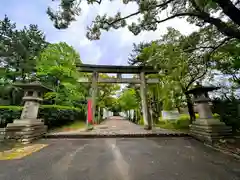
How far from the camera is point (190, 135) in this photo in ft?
21.4

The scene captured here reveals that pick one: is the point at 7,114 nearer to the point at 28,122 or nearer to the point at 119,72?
the point at 28,122

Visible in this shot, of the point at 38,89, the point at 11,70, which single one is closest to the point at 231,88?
the point at 38,89

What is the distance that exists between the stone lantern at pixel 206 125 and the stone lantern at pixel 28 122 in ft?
25.2

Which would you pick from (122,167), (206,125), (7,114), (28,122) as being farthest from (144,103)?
(7,114)

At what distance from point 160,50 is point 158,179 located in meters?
5.56

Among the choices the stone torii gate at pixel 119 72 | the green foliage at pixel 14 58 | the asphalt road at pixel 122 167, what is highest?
the green foliage at pixel 14 58

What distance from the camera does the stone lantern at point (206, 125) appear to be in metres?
5.28

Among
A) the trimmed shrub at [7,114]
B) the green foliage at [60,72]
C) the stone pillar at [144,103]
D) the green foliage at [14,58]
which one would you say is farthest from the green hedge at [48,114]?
the green foliage at [14,58]

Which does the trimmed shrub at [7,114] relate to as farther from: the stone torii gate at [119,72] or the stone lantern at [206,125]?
the stone lantern at [206,125]

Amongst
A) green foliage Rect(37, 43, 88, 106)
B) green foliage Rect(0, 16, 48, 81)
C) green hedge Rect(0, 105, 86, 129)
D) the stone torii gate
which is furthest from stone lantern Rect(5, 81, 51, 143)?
green foliage Rect(0, 16, 48, 81)

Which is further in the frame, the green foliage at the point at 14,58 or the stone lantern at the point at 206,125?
the green foliage at the point at 14,58

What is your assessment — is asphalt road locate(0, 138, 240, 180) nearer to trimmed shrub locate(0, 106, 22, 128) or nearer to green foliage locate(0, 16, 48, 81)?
trimmed shrub locate(0, 106, 22, 128)

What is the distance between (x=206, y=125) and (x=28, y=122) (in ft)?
25.9

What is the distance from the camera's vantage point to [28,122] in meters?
5.61
